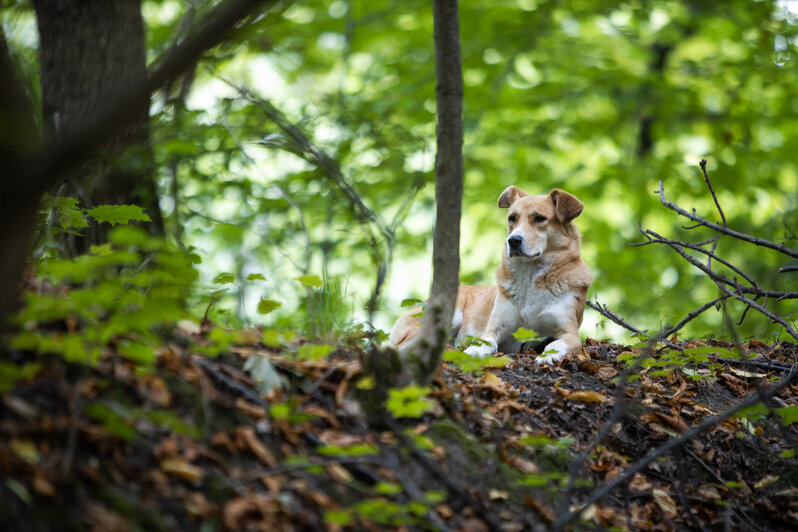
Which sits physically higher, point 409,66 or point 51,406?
point 409,66

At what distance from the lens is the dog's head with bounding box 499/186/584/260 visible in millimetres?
6227

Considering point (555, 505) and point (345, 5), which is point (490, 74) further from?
point (555, 505)

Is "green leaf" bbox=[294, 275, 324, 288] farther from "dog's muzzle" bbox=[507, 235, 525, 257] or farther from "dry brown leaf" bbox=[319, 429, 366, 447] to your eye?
"dog's muzzle" bbox=[507, 235, 525, 257]

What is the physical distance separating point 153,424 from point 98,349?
34 centimetres

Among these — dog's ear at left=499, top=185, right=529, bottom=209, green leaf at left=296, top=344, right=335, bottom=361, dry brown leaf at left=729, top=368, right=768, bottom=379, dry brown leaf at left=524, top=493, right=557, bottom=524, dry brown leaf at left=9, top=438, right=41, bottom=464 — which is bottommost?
dry brown leaf at left=524, top=493, right=557, bottom=524

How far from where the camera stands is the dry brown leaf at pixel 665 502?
3.32 m

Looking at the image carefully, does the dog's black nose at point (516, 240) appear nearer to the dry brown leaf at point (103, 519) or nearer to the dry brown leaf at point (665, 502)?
the dry brown leaf at point (665, 502)

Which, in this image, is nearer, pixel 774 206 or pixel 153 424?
pixel 153 424

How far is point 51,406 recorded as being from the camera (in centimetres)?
222

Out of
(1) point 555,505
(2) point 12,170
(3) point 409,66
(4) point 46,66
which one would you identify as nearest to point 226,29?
(2) point 12,170

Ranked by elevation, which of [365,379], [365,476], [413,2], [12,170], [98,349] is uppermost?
[413,2]

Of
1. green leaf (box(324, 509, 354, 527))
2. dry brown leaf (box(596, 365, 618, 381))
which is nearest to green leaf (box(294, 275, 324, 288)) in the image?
green leaf (box(324, 509, 354, 527))

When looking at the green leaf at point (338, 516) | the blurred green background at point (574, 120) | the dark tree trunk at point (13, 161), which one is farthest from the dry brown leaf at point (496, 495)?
the blurred green background at point (574, 120)

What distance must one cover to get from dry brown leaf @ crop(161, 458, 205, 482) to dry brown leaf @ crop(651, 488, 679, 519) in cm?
237
